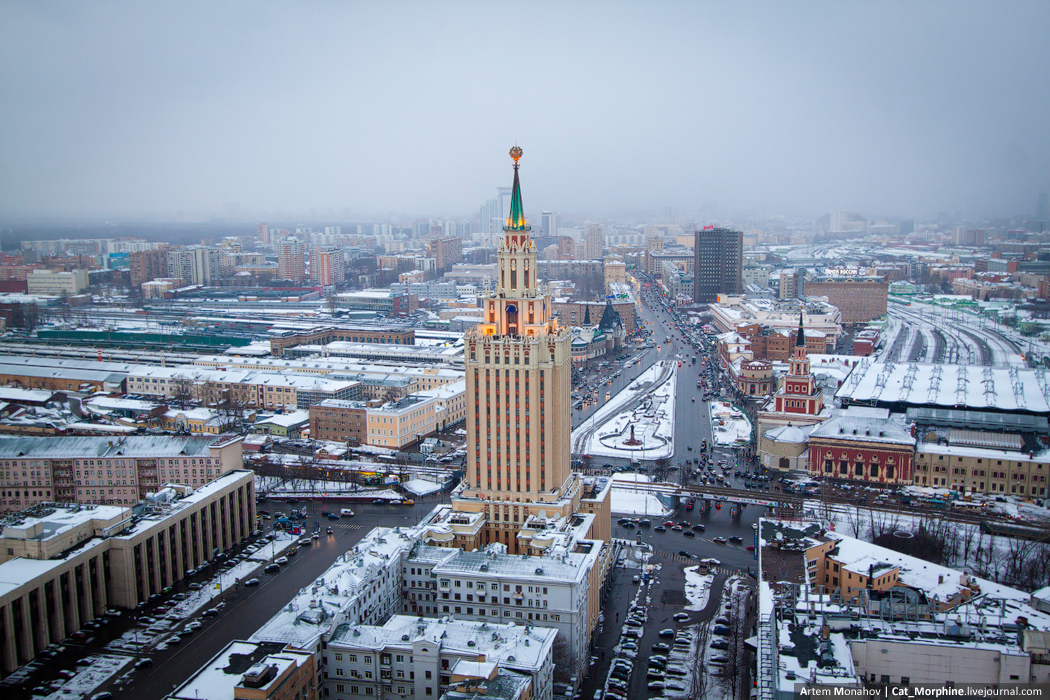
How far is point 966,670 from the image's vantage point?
18.7 m

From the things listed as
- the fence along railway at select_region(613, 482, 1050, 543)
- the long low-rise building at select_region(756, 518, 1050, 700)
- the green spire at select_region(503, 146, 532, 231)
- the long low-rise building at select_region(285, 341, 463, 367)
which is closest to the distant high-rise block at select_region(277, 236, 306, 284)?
the long low-rise building at select_region(285, 341, 463, 367)

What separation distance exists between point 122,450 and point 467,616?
867 inches

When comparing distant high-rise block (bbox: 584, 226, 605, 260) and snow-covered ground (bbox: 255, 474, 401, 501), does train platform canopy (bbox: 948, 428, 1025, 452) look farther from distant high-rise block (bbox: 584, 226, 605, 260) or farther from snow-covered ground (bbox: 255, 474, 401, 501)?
distant high-rise block (bbox: 584, 226, 605, 260)

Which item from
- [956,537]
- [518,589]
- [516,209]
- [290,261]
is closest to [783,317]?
[956,537]

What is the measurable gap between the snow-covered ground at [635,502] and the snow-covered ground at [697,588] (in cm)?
638

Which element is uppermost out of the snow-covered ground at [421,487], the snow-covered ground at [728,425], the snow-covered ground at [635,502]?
the snow-covered ground at [728,425]

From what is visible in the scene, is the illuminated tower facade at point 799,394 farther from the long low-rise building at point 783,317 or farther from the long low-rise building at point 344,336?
the long low-rise building at point 344,336

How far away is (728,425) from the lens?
53344 mm

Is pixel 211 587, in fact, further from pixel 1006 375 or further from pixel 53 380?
pixel 1006 375

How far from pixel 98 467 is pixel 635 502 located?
25.0m

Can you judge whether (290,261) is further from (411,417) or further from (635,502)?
(635,502)

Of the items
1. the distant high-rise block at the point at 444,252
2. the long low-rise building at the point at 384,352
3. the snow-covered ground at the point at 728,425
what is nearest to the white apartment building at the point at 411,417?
the long low-rise building at the point at 384,352

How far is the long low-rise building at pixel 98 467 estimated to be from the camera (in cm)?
3772

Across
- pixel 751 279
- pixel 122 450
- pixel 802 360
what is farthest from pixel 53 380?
pixel 751 279
